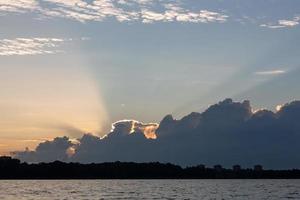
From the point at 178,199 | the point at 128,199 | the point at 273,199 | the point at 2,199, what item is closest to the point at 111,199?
the point at 128,199

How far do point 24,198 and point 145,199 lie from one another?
97.3ft

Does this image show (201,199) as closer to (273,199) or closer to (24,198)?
(273,199)

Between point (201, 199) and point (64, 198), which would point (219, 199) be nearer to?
point (201, 199)

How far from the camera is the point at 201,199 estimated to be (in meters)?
150

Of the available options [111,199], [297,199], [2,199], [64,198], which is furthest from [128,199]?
[297,199]

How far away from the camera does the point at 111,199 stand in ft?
487

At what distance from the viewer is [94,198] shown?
154 metres

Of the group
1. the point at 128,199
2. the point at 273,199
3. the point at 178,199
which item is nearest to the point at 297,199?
the point at 273,199

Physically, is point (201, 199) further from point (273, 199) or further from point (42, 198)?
point (42, 198)

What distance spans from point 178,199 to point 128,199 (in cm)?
1221

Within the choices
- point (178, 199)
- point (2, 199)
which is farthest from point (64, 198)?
point (178, 199)

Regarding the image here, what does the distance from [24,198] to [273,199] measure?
60.5 metres

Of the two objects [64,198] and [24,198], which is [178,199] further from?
[24,198]

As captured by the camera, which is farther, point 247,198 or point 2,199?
point 247,198
